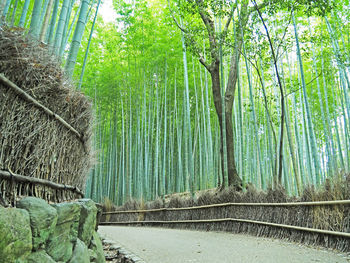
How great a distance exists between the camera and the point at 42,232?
54.3 inches

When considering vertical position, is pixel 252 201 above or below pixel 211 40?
below

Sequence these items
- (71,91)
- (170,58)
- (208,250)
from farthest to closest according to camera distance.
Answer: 1. (170,58)
2. (208,250)
3. (71,91)

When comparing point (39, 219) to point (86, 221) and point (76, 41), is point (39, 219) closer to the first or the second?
Result: point (86, 221)

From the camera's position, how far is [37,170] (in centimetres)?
177

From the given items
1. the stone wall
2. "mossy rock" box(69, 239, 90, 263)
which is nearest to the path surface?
"mossy rock" box(69, 239, 90, 263)

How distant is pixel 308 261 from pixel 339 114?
9.91 metres

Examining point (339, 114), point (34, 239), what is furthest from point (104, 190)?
point (34, 239)

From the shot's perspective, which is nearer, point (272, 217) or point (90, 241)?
point (90, 241)

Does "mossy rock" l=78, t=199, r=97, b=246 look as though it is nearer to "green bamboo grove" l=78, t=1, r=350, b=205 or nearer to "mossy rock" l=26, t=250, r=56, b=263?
"mossy rock" l=26, t=250, r=56, b=263

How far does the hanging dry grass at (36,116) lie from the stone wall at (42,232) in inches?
8.9

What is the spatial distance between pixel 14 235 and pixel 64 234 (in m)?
0.53

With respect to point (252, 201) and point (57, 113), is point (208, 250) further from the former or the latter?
point (57, 113)

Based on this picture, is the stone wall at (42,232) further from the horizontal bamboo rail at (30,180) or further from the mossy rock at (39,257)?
the horizontal bamboo rail at (30,180)

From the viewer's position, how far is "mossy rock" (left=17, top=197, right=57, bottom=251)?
1331 mm
